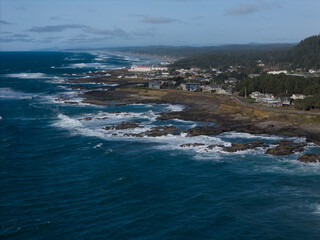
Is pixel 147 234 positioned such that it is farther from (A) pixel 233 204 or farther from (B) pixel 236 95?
(B) pixel 236 95

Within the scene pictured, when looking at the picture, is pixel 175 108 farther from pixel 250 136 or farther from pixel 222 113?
pixel 250 136

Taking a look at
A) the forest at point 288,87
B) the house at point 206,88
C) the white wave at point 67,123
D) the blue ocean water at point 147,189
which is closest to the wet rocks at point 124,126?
the blue ocean water at point 147,189

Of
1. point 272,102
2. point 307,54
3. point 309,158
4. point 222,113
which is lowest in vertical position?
point 309,158

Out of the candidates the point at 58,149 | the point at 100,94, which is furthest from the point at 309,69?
the point at 58,149

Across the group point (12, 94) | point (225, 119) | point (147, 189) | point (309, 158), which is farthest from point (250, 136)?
point (12, 94)

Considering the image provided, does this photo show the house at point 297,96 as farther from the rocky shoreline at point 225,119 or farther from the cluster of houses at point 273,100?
the rocky shoreline at point 225,119

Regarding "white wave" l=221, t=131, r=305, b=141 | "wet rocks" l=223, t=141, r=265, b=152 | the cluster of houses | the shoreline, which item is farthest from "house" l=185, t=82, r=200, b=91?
"wet rocks" l=223, t=141, r=265, b=152
